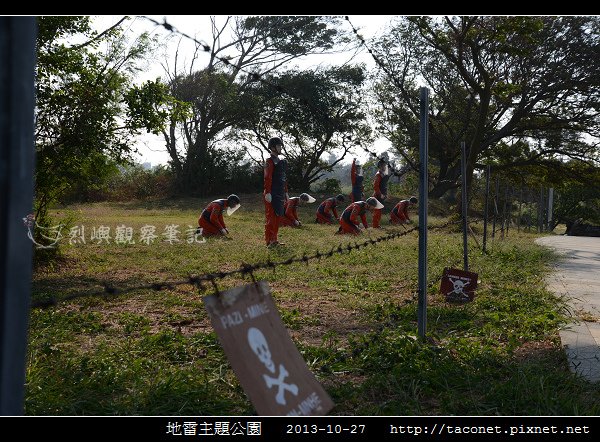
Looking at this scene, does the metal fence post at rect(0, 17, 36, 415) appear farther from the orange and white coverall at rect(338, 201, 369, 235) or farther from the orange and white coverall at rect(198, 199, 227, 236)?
the orange and white coverall at rect(338, 201, 369, 235)

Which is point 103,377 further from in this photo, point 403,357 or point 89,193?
point 89,193

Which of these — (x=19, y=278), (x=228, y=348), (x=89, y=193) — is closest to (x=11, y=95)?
(x=19, y=278)

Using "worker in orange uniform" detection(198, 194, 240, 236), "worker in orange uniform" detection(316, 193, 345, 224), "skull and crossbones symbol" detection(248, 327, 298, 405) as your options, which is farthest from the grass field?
"worker in orange uniform" detection(316, 193, 345, 224)

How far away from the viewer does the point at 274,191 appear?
11398mm

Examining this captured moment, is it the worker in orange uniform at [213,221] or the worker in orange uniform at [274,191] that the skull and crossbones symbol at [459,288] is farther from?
the worker in orange uniform at [213,221]

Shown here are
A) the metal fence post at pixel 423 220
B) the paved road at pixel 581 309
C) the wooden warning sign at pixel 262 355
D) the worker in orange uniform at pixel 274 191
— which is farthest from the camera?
the worker in orange uniform at pixel 274 191

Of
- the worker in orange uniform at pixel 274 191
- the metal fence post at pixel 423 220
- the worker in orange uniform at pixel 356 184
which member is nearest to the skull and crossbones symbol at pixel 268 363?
the metal fence post at pixel 423 220

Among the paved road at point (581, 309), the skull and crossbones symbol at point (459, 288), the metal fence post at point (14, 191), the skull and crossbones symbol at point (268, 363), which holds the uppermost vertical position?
the metal fence post at point (14, 191)

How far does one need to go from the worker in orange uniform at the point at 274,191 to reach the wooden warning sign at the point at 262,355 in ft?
29.0

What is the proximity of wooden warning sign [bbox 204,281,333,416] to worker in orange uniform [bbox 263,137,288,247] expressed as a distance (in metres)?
8.84

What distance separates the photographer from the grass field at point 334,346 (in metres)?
3.30

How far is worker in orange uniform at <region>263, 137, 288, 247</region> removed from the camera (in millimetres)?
11172

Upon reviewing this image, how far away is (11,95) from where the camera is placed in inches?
64.2

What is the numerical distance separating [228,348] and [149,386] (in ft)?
5.13
